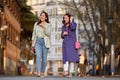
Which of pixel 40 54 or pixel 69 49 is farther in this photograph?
pixel 69 49

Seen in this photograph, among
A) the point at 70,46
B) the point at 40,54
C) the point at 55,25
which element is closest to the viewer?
the point at 40,54

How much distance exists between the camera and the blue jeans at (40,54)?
20.4 metres

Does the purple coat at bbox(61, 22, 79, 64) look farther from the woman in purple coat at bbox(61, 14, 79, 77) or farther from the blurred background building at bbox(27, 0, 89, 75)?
the blurred background building at bbox(27, 0, 89, 75)

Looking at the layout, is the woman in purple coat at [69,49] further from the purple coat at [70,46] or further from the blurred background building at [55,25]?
the blurred background building at [55,25]

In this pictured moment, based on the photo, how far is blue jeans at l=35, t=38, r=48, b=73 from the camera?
20375 mm

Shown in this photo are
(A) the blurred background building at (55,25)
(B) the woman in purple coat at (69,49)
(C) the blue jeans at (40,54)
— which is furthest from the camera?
(A) the blurred background building at (55,25)

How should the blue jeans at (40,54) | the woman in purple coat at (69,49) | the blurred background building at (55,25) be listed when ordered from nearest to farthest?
the blue jeans at (40,54) → the woman in purple coat at (69,49) → the blurred background building at (55,25)

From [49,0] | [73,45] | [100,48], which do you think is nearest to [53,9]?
[49,0]

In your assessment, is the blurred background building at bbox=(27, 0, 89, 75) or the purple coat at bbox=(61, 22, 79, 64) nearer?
the purple coat at bbox=(61, 22, 79, 64)

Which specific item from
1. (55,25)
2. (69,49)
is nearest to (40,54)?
(69,49)

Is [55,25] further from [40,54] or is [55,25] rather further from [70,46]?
[40,54]

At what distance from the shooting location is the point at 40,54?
20.4m

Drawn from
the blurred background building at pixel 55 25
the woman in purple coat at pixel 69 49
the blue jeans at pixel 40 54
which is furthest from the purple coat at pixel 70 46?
the blurred background building at pixel 55 25

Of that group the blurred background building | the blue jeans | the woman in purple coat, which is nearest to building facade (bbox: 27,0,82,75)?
the blurred background building
